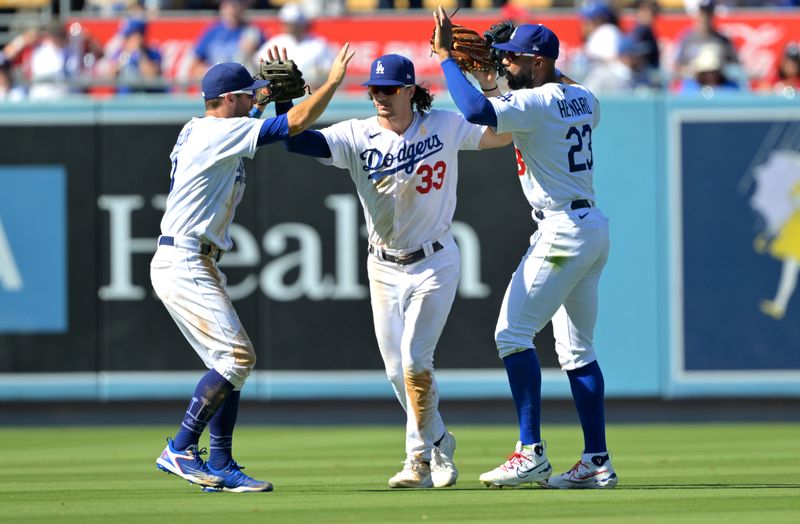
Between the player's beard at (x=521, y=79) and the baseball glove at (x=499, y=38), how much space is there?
7 cm

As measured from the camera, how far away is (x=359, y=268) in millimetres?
12844

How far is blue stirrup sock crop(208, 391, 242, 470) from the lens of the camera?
24.7 ft

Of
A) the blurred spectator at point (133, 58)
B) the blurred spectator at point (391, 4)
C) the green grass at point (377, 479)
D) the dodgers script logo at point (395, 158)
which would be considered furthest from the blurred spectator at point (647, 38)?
the dodgers script logo at point (395, 158)

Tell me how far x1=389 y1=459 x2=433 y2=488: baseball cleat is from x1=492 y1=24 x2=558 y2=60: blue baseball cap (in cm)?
234

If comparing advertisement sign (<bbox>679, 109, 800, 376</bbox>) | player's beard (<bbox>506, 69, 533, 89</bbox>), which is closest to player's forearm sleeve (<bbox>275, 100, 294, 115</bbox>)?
player's beard (<bbox>506, 69, 533, 89</bbox>)

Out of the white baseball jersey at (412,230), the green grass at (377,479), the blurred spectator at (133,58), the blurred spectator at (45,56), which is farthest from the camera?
the blurred spectator at (133,58)

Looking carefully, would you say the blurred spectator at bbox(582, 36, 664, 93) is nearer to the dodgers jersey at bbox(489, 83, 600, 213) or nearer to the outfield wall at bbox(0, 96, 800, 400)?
the outfield wall at bbox(0, 96, 800, 400)

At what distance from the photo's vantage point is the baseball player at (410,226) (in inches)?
297

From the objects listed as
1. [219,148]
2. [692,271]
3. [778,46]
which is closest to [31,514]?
[219,148]

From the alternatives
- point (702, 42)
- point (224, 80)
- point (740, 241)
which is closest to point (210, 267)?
point (224, 80)

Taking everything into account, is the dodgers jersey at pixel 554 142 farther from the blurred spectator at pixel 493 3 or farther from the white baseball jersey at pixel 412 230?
the blurred spectator at pixel 493 3

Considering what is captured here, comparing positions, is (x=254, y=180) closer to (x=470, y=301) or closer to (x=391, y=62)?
(x=470, y=301)

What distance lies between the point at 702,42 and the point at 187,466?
26.7 feet

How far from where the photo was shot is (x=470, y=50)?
305 inches
